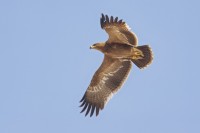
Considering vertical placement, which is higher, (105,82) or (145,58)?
(145,58)

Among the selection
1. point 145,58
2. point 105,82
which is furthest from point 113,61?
point 145,58

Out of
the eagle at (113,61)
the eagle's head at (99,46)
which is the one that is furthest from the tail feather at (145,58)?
the eagle's head at (99,46)

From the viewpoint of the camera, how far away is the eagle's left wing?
14734mm

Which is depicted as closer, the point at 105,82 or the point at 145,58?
the point at 145,58

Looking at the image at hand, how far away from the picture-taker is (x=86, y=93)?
14992 mm

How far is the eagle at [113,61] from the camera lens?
14.3 metres

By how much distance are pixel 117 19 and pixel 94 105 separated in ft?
7.92

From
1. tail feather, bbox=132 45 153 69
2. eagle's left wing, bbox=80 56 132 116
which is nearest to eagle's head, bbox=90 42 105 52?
eagle's left wing, bbox=80 56 132 116

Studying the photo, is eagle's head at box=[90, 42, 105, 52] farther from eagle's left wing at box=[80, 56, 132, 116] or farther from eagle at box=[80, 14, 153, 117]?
eagle's left wing at box=[80, 56, 132, 116]

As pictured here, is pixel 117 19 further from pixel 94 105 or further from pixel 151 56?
pixel 94 105

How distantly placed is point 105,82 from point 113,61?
0.63 meters

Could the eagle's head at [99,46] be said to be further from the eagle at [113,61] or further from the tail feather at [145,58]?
the tail feather at [145,58]

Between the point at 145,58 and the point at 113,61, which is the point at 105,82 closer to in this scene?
the point at 113,61

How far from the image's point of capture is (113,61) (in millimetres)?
15109
